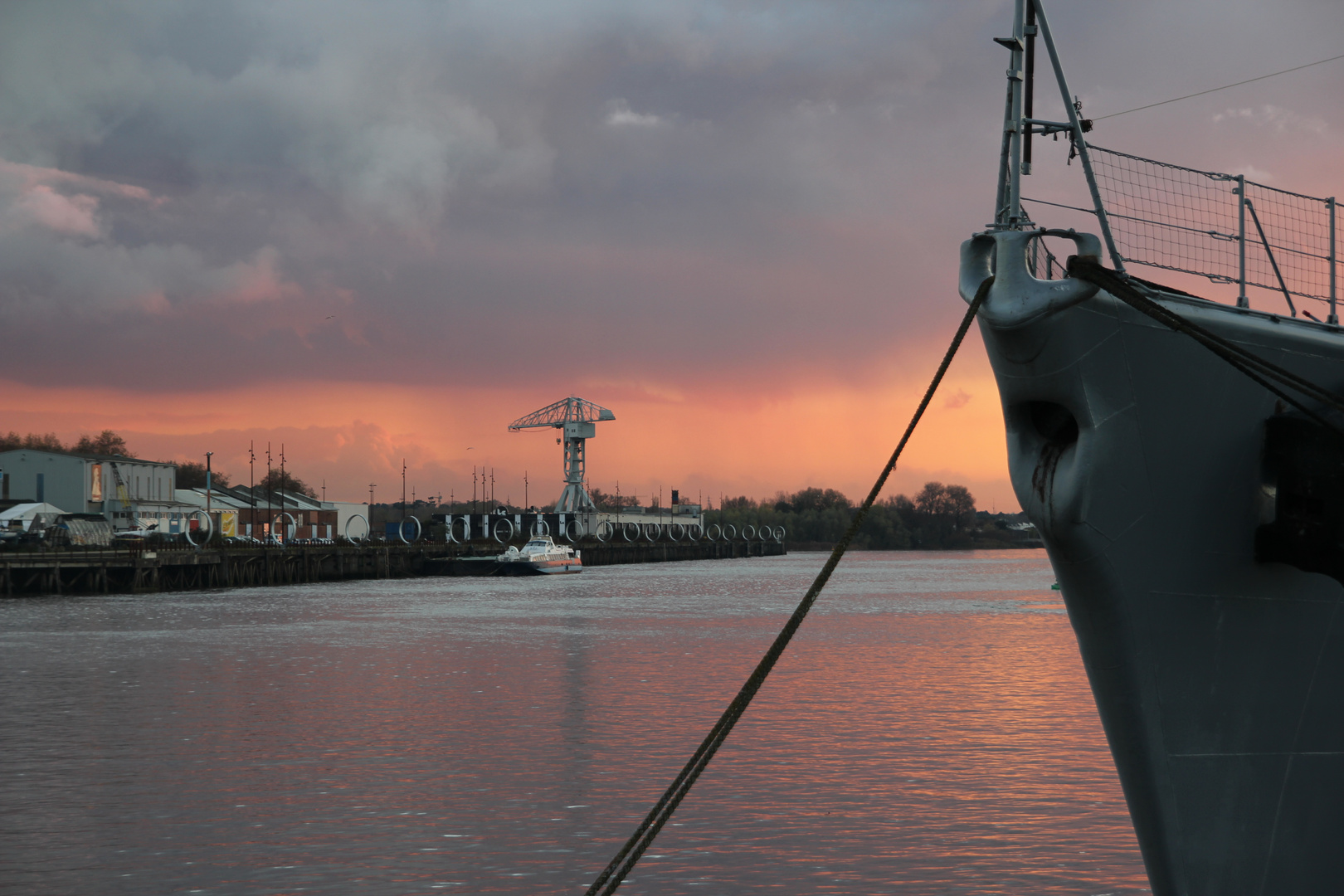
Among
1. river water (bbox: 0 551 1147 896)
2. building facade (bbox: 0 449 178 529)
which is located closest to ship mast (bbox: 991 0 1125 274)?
river water (bbox: 0 551 1147 896)

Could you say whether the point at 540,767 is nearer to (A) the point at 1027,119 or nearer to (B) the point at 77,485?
(A) the point at 1027,119

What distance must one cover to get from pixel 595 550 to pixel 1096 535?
14278 centimetres

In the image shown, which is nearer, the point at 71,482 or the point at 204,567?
the point at 204,567

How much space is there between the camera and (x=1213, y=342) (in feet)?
25.1

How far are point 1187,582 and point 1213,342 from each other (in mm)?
1575

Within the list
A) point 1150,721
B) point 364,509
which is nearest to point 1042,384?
point 1150,721

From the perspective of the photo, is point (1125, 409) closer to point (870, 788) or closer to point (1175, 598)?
point (1175, 598)

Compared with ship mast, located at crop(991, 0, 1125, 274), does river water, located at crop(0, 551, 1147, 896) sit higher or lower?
lower

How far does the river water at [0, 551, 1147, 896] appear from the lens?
12789 mm

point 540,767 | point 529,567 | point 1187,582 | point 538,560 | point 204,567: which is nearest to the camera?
point 1187,582

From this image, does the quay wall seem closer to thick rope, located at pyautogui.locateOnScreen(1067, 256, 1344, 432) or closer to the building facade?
the building facade

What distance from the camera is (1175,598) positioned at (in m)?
7.96

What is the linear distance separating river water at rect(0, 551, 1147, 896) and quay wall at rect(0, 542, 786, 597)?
35.7 metres

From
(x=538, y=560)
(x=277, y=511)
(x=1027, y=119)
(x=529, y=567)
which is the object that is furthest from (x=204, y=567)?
(x=1027, y=119)
